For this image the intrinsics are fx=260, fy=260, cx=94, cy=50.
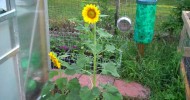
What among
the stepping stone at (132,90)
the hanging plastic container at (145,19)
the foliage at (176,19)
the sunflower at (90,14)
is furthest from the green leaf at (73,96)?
the foliage at (176,19)

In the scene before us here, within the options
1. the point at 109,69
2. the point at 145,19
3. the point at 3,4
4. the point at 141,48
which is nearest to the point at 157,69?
the point at 141,48

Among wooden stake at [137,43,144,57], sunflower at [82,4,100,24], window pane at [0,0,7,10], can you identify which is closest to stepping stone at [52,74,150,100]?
wooden stake at [137,43,144,57]

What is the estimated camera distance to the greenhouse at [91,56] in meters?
1.84

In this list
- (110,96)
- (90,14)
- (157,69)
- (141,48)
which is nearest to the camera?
(90,14)

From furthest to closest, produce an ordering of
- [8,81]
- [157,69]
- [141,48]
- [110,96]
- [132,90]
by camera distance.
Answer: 1. [141,48]
2. [157,69]
3. [132,90]
4. [8,81]
5. [110,96]

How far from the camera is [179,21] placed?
3814 millimetres

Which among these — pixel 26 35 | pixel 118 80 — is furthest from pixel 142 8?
pixel 26 35

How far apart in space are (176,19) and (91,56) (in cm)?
170

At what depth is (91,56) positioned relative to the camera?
2.80 metres

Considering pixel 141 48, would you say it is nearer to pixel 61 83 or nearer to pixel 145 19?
pixel 145 19

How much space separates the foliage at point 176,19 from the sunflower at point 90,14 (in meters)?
2.42

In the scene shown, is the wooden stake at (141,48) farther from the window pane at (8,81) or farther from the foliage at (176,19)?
the window pane at (8,81)

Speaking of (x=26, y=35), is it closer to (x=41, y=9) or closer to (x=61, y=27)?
(x=41, y=9)

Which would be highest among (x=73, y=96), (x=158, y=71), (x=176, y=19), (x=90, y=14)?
(x=90, y=14)
